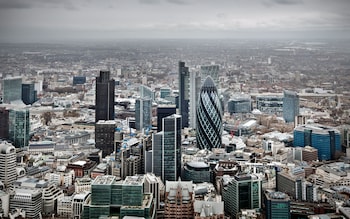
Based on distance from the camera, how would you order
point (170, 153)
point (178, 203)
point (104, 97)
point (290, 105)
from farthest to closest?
point (104, 97) < point (290, 105) < point (170, 153) < point (178, 203)

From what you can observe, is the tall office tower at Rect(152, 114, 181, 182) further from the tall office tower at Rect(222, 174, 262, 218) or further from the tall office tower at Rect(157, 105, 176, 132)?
the tall office tower at Rect(157, 105, 176, 132)

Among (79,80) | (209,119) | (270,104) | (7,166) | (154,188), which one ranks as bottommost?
(154,188)

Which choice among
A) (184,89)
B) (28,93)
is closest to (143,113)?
(184,89)

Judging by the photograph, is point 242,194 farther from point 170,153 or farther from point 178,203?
point 170,153

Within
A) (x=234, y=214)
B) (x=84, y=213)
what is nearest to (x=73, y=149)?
(x=84, y=213)

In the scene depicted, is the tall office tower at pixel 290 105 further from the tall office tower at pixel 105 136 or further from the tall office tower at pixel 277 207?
the tall office tower at pixel 277 207

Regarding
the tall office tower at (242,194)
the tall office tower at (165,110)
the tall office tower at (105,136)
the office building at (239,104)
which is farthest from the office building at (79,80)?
the tall office tower at (242,194)

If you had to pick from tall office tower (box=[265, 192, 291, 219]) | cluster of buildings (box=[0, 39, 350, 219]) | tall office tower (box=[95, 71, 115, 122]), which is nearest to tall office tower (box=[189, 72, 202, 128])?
cluster of buildings (box=[0, 39, 350, 219])
